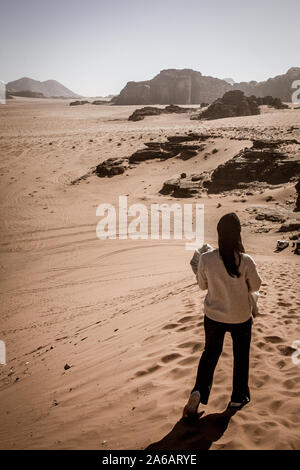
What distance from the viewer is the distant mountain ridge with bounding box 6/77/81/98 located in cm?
15920

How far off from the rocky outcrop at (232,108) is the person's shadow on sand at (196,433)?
35.1 m

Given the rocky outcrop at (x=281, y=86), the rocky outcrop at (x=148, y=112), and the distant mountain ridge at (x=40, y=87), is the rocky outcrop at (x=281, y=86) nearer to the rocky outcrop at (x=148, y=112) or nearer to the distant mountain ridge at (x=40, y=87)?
the rocky outcrop at (x=148, y=112)

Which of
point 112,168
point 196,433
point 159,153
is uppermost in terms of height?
point 159,153

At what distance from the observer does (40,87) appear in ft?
575

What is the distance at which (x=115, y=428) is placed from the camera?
2.65 meters

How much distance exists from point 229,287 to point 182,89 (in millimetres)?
74506

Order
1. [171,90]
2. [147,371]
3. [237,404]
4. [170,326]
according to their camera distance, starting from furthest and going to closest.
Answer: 1. [171,90]
2. [170,326]
3. [147,371]
4. [237,404]

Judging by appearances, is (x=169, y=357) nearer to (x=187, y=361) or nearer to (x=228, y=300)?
(x=187, y=361)

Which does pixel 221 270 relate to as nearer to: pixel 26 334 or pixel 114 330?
pixel 114 330

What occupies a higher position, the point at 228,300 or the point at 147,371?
the point at 228,300

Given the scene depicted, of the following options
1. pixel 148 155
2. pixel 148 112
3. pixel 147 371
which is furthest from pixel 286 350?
pixel 148 112

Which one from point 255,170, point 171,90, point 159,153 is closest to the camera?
point 255,170
